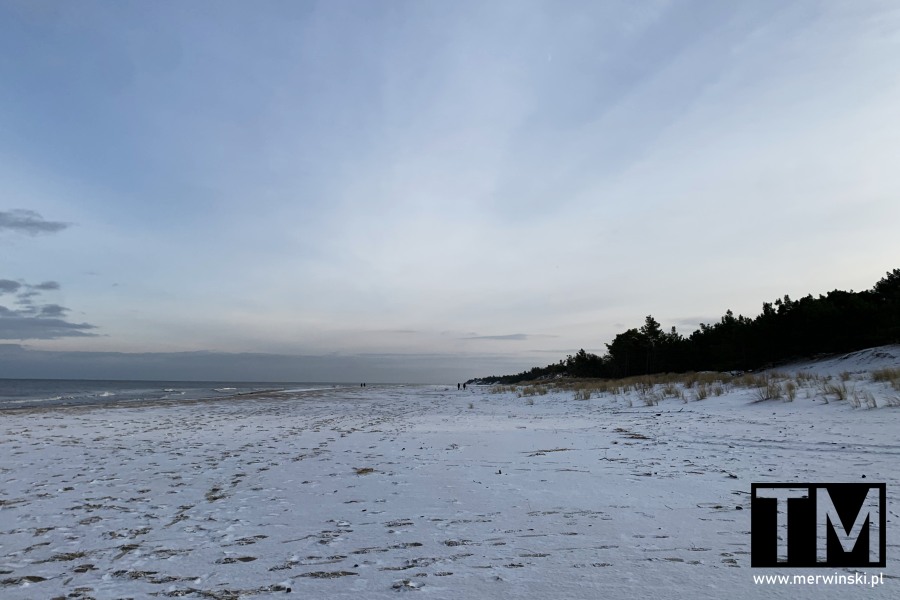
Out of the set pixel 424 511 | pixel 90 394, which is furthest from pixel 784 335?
pixel 90 394

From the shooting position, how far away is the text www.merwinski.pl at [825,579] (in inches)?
126

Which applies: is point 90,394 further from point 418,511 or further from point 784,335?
point 784,335

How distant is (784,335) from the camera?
48.1 m

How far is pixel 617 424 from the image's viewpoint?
45.4 ft

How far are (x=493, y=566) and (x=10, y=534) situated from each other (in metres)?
4.85

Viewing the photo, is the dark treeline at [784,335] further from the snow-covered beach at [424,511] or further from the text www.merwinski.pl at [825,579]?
the text www.merwinski.pl at [825,579]

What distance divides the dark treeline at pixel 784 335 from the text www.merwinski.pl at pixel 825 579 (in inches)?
1773

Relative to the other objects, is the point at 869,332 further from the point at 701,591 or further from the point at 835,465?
the point at 701,591

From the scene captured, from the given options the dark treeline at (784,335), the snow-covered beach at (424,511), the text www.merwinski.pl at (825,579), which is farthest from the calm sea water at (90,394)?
the dark treeline at (784,335)

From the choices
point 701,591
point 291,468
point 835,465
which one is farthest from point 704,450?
point 291,468

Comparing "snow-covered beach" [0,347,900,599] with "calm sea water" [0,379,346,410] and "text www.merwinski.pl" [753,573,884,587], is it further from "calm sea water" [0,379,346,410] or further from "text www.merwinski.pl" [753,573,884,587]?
"calm sea water" [0,379,346,410]

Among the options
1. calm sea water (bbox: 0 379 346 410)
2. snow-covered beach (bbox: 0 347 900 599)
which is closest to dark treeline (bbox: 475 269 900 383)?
snow-covered beach (bbox: 0 347 900 599)

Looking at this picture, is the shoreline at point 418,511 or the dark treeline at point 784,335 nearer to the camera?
the shoreline at point 418,511

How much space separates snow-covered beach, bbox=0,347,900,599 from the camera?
3.48m
